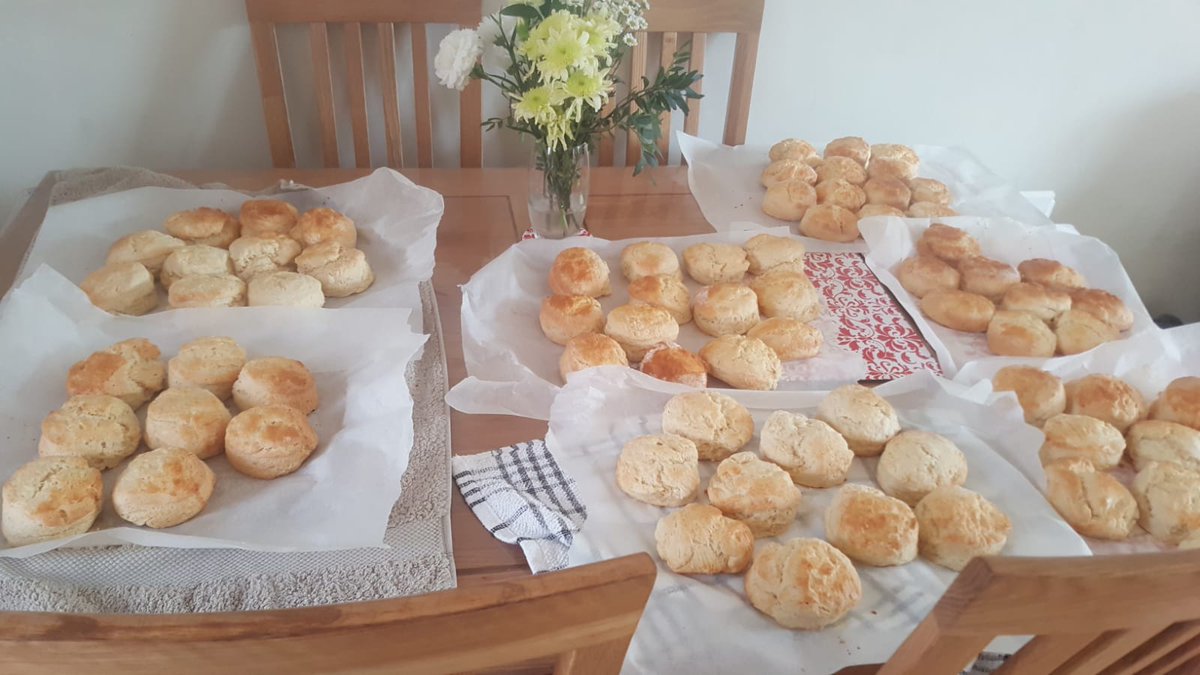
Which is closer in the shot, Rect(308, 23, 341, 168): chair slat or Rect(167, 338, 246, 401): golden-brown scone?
Rect(167, 338, 246, 401): golden-brown scone

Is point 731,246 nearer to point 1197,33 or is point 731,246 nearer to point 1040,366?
point 1040,366

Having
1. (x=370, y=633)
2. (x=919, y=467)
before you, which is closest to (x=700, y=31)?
(x=919, y=467)

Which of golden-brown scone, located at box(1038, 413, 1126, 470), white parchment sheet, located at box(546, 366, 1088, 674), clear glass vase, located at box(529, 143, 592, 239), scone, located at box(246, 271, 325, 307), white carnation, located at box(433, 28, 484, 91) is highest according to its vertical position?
white carnation, located at box(433, 28, 484, 91)

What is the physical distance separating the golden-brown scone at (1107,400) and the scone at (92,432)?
145cm

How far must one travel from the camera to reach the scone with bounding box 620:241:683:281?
62.4 inches

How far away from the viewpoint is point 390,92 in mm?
1998

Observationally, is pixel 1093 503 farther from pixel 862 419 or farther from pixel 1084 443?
pixel 862 419

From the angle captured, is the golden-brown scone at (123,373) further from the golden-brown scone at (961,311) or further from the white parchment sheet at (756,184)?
the golden-brown scone at (961,311)

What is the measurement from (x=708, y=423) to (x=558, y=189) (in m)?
0.65

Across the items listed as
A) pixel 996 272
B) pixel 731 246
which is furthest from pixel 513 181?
pixel 996 272

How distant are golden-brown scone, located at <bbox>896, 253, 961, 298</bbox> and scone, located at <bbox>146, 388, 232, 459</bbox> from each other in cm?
128

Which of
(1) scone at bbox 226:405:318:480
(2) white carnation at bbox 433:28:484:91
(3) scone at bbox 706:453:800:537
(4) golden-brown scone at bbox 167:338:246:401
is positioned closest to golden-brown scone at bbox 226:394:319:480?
(1) scone at bbox 226:405:318:480

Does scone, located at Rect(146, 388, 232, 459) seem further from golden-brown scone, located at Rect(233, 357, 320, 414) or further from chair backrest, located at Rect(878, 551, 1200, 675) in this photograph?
chair backrest, located at Rect(878, 551, 1200, 675)

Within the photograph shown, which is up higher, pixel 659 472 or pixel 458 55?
pixel 458 55
